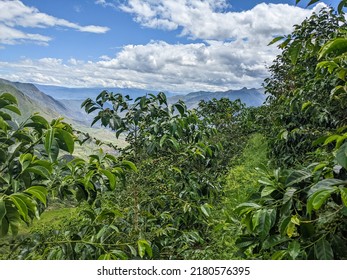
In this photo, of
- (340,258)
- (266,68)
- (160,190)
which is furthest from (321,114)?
(266,68)

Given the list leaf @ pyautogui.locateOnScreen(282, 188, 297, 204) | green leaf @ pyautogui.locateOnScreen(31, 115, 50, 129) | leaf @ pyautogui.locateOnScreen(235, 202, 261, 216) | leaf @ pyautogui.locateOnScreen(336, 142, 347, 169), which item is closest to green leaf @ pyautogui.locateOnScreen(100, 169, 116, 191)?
green leaf @ pyautogui.locateOnScreen(31, 115, 50, 129)

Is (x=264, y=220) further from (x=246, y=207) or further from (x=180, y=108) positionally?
(x=180, y=108)

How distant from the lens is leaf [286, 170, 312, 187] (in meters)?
1.56

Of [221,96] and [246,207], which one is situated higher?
[221,96]

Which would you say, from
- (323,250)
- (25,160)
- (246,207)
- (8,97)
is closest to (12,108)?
(8,97)

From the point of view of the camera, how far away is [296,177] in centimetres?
159

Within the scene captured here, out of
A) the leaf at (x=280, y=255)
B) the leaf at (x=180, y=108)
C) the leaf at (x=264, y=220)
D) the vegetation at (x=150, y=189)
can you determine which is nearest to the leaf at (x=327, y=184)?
the vegetation at (x=150, y=189)

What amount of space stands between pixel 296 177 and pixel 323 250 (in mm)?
342

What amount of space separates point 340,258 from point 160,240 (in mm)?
1470

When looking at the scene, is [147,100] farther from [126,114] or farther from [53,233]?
[53,233]

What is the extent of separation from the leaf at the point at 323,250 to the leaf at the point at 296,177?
0.28m

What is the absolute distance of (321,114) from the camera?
4.45 m

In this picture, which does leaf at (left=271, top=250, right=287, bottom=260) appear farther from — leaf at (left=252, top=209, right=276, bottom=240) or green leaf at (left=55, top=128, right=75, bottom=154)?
green leaf at (left=55, top=128, right=75, bottom=154)

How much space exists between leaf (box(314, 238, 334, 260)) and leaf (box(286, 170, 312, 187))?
0.93 ft
